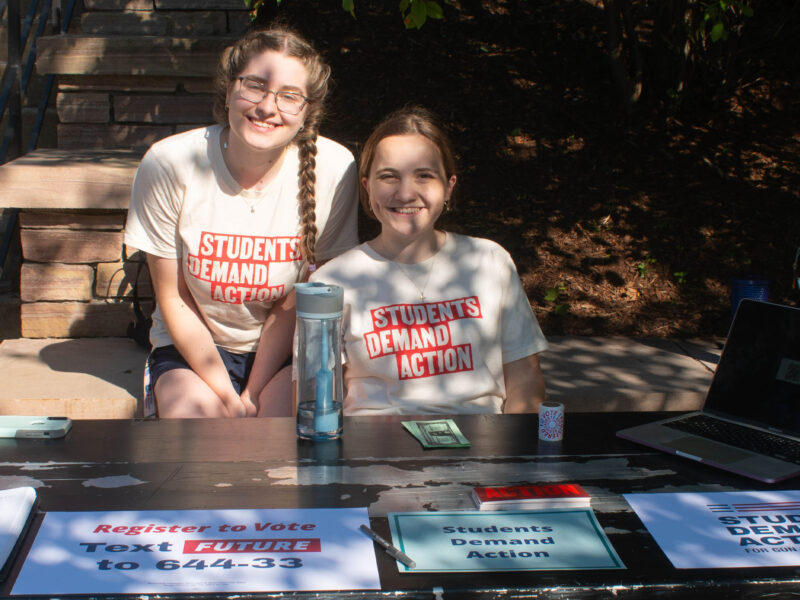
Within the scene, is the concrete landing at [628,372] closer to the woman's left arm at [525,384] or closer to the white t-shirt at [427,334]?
the woman's left arm at [525,384]

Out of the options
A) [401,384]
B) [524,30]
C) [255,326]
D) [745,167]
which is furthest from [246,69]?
[524,30]

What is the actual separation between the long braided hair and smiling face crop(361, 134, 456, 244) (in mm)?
331

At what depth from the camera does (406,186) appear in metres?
2.58

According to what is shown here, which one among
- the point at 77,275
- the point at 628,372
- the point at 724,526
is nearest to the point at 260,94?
the point at 77,275

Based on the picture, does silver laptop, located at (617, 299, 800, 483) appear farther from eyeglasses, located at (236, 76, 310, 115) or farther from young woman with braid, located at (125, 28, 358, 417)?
eyeglasses, located at (236, 76, 310, 115)

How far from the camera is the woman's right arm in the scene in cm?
283

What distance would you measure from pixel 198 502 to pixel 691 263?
4.06m

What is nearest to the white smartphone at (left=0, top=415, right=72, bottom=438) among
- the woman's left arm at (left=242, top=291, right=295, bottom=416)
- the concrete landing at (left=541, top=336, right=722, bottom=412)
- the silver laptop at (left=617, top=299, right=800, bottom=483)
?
the woman's left arm at (left=242, top=291, right=295, bottom=416)

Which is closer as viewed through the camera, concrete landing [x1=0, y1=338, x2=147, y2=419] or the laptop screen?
the laptop screen

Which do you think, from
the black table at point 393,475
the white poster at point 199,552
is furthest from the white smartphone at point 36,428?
the white poster at point 199,552

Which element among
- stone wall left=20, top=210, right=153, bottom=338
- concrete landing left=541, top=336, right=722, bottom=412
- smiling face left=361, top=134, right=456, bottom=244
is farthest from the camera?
stone wall left=20, top=210, right=153, bottom=338

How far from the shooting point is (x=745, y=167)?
5781 mm

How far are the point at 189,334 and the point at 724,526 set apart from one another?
73.7 inches

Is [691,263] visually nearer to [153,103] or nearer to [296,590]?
[153,103]
